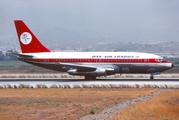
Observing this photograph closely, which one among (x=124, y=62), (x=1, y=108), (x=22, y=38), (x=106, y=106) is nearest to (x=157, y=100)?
(x=106, y=106)

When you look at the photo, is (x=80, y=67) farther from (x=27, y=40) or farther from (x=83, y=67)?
(x=27, y=40)

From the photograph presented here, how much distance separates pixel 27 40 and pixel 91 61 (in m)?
9.72

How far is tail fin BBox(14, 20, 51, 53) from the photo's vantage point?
186ft

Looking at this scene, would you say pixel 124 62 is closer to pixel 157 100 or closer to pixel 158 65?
pixel 158 65

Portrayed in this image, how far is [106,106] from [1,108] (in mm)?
7142

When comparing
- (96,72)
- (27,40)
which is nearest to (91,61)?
(96,72)

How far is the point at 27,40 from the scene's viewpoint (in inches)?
2235

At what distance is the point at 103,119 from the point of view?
2153 centimetres

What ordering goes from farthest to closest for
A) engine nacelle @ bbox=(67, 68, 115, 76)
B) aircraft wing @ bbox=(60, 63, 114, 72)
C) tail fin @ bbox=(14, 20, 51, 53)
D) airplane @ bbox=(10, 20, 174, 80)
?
tail fin @ bbox=(14, 20, 51, 53)
airplane @ bbox=(10, 20, 174, 80)
aircraft wing @ bbox=(60, 63, 114, 72)
engine nacelle @ bbox=(67, 68, 115, 76)

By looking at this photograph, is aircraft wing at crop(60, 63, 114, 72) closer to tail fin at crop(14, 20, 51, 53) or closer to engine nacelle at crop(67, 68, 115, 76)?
engine nacelle at crop(67, 68, 115, 76)

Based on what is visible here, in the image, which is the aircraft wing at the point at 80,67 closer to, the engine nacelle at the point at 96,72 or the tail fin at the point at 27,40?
the engine nacelle at the point at 96,72

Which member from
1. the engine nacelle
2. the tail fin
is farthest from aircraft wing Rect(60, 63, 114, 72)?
the tail fin

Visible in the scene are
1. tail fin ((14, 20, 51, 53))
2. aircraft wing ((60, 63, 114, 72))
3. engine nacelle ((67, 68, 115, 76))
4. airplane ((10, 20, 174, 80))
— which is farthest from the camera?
tail fin ((14, 20, 51, 53))

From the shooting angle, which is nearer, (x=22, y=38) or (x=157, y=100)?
(x=157, y=100)
